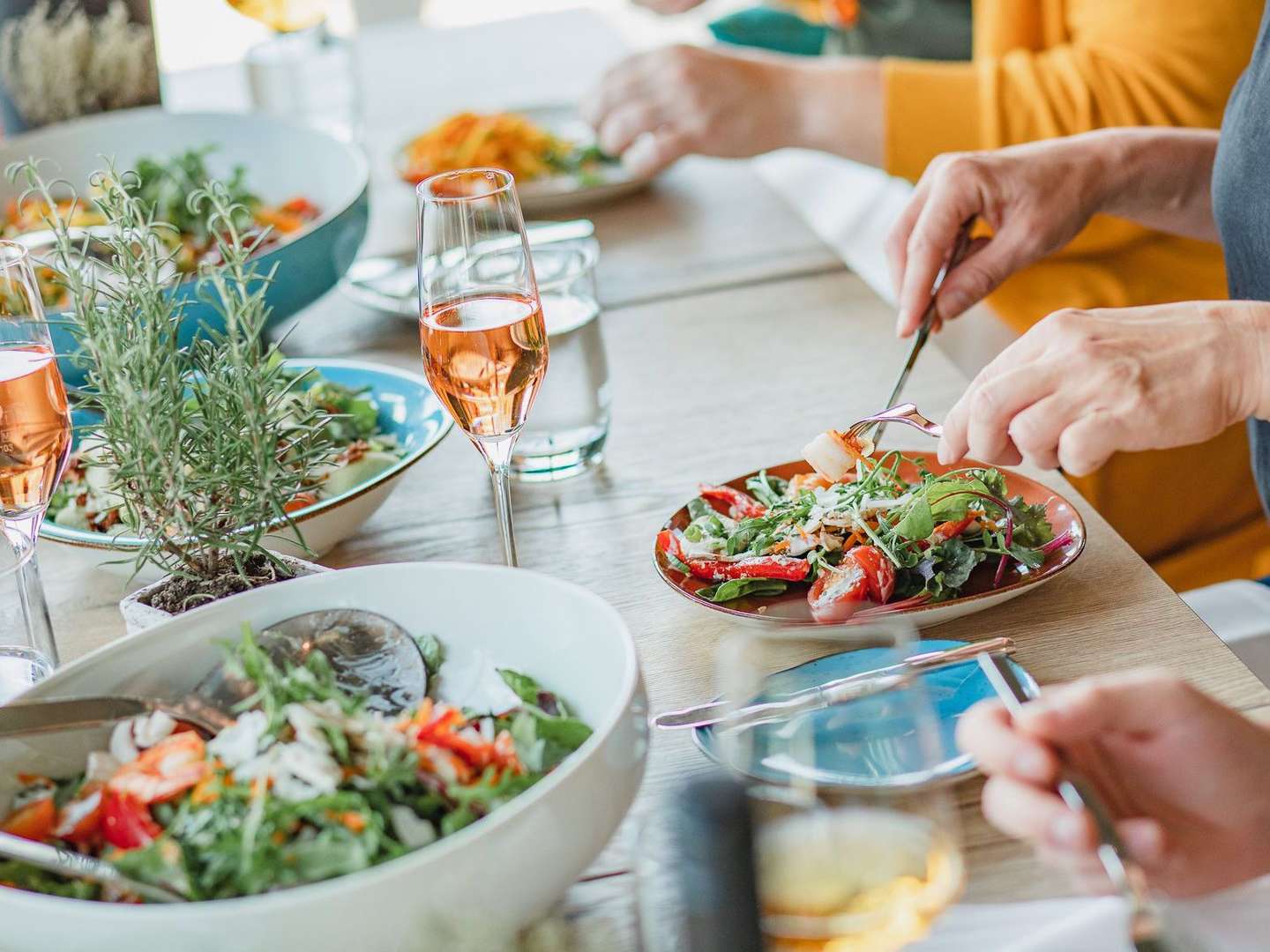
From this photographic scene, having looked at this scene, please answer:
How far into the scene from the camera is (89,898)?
23.0 inches

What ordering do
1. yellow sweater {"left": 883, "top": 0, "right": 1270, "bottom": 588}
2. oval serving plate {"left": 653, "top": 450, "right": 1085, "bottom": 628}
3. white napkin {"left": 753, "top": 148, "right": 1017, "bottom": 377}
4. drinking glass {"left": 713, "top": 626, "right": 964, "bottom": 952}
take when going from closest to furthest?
drinking glass {"left": 713, "top": 626, "right": 964, "bottom": 952} → oval serving plate {"left": 653, "top": 450, "right": 1085, "bottom": 628} → yellow sweater {"left": 883, "top": 0, "right": 1270, "bottom": 588} → white napkin {"left": 753, "top": 148, "right": 1017, "bottom": 377}

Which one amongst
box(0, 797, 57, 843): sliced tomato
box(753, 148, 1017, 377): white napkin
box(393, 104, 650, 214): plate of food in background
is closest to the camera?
box(0, 797, 57, 843): sliced tomato

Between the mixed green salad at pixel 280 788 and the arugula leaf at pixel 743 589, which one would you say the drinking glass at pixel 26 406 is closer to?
the mixed green salad at pixel 280 788

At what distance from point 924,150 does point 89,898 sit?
1488 millimetres

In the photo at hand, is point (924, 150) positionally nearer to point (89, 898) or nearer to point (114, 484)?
point (114, 484)

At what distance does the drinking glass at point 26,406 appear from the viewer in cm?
81

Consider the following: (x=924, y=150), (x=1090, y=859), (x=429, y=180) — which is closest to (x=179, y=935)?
(x=1090, y=859)

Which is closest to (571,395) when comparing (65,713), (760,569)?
(760,569)

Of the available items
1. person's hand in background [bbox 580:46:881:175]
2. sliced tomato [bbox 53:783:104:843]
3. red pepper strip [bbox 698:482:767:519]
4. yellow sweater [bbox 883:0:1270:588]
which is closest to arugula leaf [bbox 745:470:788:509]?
red pepper strip [bbox 698:482:767:519]

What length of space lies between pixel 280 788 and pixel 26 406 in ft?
1.21

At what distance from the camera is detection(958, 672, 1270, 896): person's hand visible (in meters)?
0.57

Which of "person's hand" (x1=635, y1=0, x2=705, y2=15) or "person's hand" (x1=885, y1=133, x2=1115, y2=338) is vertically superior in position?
"person's hand" (x1=635, y1=0, x2=705, y2=15)

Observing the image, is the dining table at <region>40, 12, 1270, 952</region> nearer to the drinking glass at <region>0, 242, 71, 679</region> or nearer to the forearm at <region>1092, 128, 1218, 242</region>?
the drinking glass at <region>0, 242, 71, 679</region>

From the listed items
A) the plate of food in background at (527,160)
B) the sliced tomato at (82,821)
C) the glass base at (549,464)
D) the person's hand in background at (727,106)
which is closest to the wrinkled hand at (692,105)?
the person's hand in background at (727,106)
